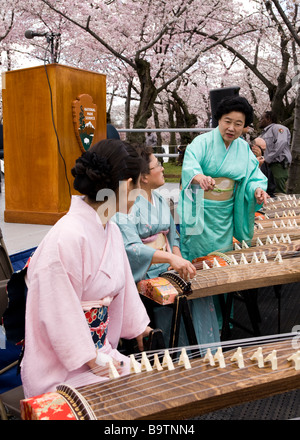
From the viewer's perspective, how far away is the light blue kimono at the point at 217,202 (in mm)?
3230

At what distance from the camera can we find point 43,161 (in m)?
4.85

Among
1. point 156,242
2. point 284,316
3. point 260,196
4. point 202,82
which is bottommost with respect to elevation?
point 284,316

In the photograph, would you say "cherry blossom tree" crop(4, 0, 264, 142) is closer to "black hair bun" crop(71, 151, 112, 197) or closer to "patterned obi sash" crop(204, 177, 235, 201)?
"patterned obi sash" crop(204, 177, 235, 201)

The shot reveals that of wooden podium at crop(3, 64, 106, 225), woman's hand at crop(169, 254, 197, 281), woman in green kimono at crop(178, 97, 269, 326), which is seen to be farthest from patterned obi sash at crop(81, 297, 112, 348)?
wooden podium at crop(3, 64, 106, 225)

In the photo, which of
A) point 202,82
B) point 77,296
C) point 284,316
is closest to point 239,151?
point 284,316

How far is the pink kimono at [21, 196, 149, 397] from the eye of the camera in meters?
1.51

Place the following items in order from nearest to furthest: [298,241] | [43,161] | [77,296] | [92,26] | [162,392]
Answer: [162,392] → [77,296] → [298,241] → [43,161] → [92,26]

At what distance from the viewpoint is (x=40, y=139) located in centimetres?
483

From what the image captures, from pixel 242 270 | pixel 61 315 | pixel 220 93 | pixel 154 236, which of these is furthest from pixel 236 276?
pixel 220 93

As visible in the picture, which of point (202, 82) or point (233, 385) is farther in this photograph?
point (202, 82)

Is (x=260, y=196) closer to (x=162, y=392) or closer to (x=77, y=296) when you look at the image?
(x=77, y=296)

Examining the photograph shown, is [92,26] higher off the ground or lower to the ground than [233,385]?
higher

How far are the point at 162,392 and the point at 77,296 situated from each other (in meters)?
0.46

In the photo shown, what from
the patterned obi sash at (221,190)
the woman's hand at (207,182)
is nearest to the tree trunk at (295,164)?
the patterned obi sash at (221,190)
